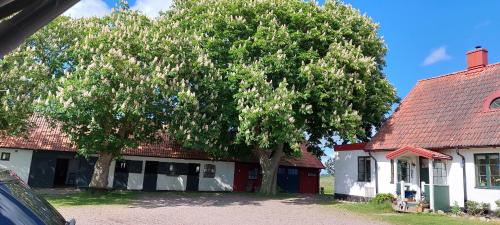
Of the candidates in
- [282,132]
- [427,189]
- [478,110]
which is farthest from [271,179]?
[478,110]

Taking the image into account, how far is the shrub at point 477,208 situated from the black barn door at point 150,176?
20550 millimetres

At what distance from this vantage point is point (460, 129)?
18.9 meters

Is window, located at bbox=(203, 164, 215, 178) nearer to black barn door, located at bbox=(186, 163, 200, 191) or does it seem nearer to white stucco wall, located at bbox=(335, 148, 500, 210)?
black barn door, located at bbox=(186, 163, 200, 191)

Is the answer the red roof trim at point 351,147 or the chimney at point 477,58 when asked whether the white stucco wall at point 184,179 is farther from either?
the chimney at point 477,58

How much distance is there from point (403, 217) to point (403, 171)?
4733mm

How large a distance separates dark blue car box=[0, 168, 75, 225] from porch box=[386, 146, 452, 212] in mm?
17724

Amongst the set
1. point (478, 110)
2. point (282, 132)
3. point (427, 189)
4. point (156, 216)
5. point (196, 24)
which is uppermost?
point (196, 24)

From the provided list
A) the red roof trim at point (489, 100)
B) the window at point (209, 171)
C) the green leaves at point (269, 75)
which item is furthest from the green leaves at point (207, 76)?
the window at point (209, 171)

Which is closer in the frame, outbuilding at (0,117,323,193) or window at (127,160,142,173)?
outbuilding at (0,117,323,193)

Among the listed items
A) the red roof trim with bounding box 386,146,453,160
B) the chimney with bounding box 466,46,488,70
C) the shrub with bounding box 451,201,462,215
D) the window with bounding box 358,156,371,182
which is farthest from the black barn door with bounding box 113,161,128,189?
the chimney with bounding box 466,46,488,70

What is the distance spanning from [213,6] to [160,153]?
11.7 meters

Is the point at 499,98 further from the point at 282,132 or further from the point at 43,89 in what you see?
the point at 43,89

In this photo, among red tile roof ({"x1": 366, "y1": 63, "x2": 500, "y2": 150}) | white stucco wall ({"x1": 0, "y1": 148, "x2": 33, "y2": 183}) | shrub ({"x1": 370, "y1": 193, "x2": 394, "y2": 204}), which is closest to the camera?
red tile roof ({"x1": 366, "y1": 63, "x2": 500, "y2": 150})

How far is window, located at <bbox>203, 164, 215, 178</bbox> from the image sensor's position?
32250mm
